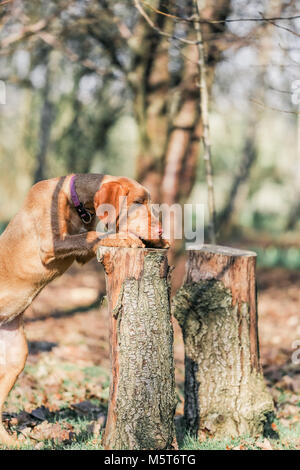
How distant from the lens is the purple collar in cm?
396

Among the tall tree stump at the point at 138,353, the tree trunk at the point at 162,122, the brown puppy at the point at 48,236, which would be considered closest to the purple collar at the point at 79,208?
the brown puppy at the point at 48,236

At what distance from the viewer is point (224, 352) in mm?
3967

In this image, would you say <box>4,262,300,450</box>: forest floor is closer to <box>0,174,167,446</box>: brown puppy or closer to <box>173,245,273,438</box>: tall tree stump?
<box>173,245,273,438</box>: tall tree stump

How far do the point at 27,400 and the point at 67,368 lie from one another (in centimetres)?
104

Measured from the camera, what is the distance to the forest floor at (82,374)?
12.5 ft

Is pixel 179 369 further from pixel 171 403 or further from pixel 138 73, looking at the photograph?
pixel 138 73

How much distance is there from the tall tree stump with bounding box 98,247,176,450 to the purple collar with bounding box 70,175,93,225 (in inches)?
29.3

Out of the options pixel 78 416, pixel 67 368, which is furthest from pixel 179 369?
pixel 78 416

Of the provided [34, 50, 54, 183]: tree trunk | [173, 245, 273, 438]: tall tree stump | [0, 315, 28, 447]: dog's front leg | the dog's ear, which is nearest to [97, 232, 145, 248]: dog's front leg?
the dog's ear

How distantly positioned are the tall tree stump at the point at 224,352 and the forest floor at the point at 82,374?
179 millimetres

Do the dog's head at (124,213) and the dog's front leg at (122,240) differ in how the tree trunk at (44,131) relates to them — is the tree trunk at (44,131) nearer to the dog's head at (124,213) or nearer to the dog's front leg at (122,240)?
the dog's head at (124,213)

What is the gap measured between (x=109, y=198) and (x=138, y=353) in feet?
3.91

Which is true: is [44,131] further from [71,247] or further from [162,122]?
[71,247]

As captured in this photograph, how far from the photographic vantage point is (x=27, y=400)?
15.3 feet
